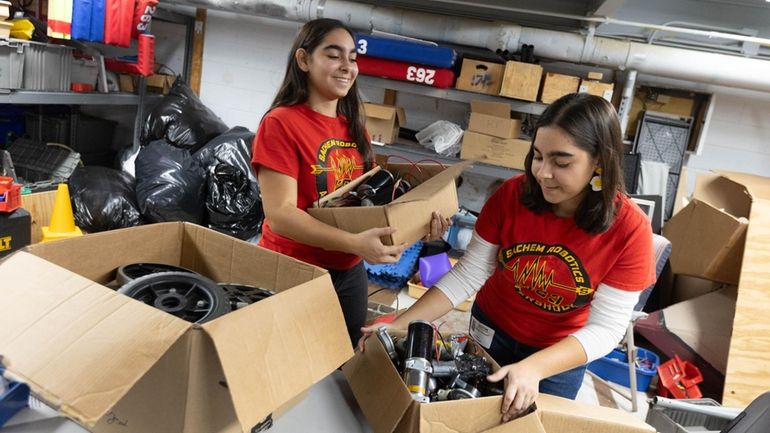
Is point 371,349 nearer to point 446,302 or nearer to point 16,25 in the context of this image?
point 446,302

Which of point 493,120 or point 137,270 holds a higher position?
point 493,120

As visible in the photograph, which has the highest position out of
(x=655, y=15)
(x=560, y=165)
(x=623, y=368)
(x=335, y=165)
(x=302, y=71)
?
(x=655, y=15)

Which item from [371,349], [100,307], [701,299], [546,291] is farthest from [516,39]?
[100,307]

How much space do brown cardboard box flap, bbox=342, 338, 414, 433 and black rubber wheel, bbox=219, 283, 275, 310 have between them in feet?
0.81

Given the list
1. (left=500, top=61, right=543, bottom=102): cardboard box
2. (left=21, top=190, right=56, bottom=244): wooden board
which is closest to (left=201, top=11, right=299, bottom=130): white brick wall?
(left=21, top=190, right=56, bottom=244): wooden board

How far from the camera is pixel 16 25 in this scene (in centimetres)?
296

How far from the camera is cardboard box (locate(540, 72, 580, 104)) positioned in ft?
10.6

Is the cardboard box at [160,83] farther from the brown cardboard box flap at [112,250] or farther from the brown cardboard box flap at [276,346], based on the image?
the brown cardboard box flap at [276,346]

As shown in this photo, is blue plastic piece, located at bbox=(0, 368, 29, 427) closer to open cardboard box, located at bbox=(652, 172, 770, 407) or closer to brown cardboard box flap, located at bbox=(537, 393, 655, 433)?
brown cardboard box flap, located at bbox=(537, 393, 655, 433)

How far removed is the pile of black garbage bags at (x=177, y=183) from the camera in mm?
3227

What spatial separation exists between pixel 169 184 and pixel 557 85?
2631mm

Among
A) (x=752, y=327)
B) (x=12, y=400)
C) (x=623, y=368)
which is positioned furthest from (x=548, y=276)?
(x=752, y=327)

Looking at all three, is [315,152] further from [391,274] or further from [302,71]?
[391,274]

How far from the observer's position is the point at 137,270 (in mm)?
1010
